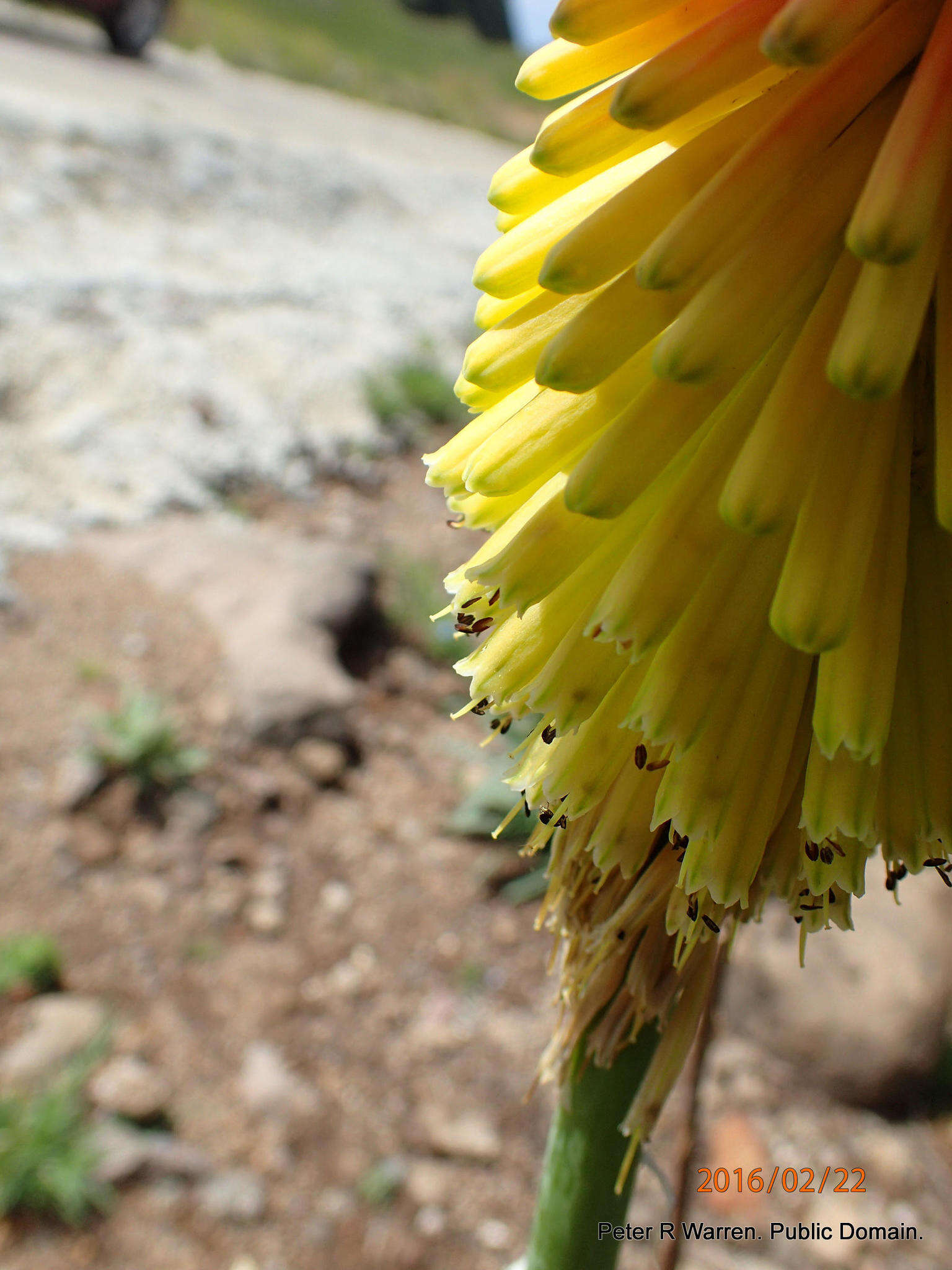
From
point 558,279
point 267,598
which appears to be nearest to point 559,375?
point 558,279

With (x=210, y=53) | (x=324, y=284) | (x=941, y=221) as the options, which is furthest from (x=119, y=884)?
(x=210, y=53)

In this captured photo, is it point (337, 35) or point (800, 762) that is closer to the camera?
point (800, 762)

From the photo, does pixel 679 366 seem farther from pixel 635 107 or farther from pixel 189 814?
pixel 189 814

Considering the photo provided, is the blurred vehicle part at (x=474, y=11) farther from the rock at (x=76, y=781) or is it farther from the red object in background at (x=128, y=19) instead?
the rock at (x=76, y=781)

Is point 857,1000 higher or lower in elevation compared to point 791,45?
lower

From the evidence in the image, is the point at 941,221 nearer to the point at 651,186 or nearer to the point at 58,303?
the point at 651,186


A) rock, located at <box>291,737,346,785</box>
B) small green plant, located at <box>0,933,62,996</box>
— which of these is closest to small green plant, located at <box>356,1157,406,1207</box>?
small green plant, located at <box>0,933,62,996</box>
